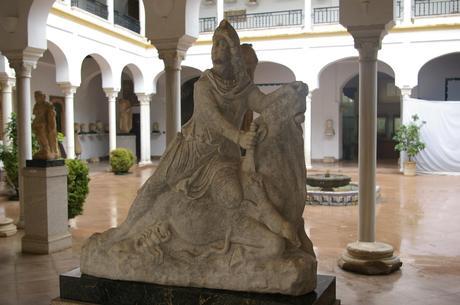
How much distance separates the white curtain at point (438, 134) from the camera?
17016mm

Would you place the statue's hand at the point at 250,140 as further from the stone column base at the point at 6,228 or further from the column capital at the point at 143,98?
the column capital at the point at 143,98

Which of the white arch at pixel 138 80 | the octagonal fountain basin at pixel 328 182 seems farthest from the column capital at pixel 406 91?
the white arch at pixel 138 80

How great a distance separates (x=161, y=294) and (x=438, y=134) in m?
15.7

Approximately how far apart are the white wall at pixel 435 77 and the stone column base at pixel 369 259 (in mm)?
16801

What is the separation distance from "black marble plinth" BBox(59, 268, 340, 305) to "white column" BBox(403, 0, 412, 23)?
16.0 meters

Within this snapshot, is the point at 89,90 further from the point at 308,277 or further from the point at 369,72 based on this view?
the point at 308,277

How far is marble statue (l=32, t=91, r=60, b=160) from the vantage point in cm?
659

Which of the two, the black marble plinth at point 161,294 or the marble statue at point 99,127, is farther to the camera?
the marble statue at point 99,127

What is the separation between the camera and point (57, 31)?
1495cm

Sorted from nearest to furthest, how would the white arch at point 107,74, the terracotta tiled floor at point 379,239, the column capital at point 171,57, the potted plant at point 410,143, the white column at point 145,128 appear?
the terracotta tiled floor at point 379,239, the column capital at point 171,57, the potted plant at point 410,143, the white arch at point 107,74, the white column at point 145,128

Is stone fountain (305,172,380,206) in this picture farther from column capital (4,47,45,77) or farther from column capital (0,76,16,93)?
column capital (0,76,16,93)

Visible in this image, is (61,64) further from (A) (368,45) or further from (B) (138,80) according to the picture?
(A) (368,45)

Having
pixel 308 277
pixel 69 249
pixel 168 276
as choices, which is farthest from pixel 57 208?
pixel 308 277

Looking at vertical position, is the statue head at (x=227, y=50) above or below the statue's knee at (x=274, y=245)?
above
